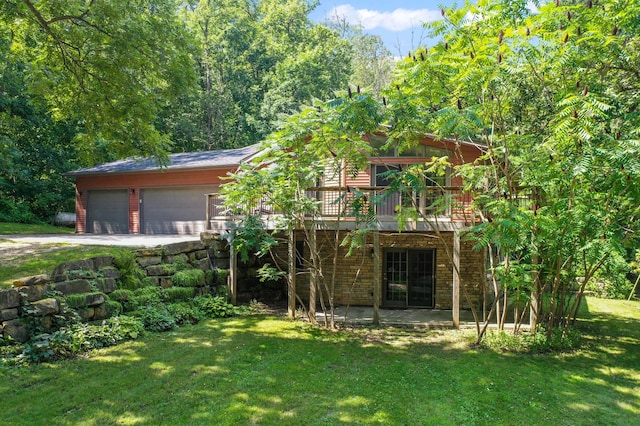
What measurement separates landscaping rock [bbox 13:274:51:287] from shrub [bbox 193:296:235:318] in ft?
10.5

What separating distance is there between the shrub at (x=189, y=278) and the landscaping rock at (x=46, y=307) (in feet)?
9.60

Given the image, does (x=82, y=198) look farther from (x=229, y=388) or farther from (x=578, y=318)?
(x=578, y=318)

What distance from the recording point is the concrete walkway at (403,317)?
904cm

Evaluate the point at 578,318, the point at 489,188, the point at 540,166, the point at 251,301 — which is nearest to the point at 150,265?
the point at 251,301

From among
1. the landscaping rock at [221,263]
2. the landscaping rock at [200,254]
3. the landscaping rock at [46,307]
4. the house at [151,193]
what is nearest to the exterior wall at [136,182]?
the house at [151,193]

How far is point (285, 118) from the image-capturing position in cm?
750

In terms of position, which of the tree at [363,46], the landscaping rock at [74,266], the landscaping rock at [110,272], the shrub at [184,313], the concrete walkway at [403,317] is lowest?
the concrete walkway at [403,317]

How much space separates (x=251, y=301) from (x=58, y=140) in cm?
1783

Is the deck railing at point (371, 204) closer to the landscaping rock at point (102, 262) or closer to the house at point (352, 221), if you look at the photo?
the house at point (352, 221)

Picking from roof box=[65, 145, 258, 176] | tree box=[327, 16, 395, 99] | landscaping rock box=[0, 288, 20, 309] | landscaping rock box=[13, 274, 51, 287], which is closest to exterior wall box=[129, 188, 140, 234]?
roof box=[65, 145, 258, 176]

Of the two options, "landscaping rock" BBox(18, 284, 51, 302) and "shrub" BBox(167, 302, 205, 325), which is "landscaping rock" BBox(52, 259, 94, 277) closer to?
"landscaping rock" BBox(18, 284, 51, 302)

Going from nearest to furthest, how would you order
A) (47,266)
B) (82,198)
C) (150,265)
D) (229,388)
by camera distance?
1. (229,388)
2. (47,266)
3. (150,265)
4. (82,198)

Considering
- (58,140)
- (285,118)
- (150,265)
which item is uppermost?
(58,140)

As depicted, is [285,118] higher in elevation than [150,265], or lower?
higher
